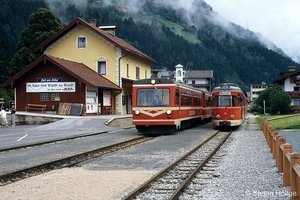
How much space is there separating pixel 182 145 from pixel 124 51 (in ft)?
80.5

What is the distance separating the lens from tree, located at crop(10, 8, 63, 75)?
166 ft

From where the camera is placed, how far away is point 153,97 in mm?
21078

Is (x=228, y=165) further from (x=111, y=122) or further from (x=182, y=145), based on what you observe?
(x=111, y=122)

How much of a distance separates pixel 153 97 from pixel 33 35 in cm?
3436

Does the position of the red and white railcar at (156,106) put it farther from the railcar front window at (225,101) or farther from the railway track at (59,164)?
the railway track at (59,164)

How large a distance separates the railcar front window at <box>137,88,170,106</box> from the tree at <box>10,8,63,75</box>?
106 feet

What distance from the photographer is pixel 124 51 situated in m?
39.6

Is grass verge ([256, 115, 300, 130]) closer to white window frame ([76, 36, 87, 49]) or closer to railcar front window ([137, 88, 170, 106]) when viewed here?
railcar front window ([137, 88, 170, 106])

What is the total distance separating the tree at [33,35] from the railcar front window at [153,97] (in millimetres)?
32209

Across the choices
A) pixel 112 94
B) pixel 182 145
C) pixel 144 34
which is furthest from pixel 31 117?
pixel 144 34

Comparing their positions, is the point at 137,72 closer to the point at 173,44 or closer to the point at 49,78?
the point at 49,78

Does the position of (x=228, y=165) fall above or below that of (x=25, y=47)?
below

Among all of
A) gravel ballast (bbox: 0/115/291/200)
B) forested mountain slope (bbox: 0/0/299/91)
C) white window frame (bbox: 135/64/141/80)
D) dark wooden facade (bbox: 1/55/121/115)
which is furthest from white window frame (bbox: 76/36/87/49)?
forested mountain slope (bbox: 0/0/299/91)

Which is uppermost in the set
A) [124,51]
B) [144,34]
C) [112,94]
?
[144,34]
